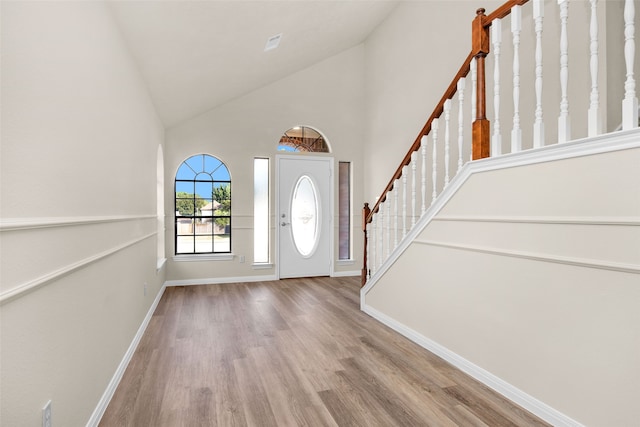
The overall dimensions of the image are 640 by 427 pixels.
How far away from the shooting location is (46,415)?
1209 mm

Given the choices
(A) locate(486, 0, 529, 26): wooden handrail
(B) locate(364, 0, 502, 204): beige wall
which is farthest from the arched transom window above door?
(A) locate(486, 0, 529, 26): wooden handrail

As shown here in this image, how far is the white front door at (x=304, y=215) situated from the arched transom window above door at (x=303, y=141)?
17cm

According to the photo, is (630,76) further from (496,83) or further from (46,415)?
(46,415)

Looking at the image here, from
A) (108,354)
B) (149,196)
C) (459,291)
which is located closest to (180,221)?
(149,196)

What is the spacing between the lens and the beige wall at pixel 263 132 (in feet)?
16.6

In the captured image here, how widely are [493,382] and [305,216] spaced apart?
12.7 ft

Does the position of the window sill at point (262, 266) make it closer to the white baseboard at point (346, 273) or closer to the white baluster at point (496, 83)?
the white baseboard at point (346, 273)

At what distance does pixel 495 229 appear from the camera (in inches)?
84.5

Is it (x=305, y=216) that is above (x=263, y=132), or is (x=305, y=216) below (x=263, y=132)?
below

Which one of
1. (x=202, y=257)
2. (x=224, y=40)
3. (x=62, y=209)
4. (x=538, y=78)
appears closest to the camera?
(x=62, y=209)

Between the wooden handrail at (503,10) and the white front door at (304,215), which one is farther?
the white front door at (304,215)

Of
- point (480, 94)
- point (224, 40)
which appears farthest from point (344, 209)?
point (480, 94)

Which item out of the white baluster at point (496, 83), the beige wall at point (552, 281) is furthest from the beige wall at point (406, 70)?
the beige wall at point (552, 281)

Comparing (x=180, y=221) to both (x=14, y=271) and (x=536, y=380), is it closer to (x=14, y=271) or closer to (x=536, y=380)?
(x=14, y=271)
